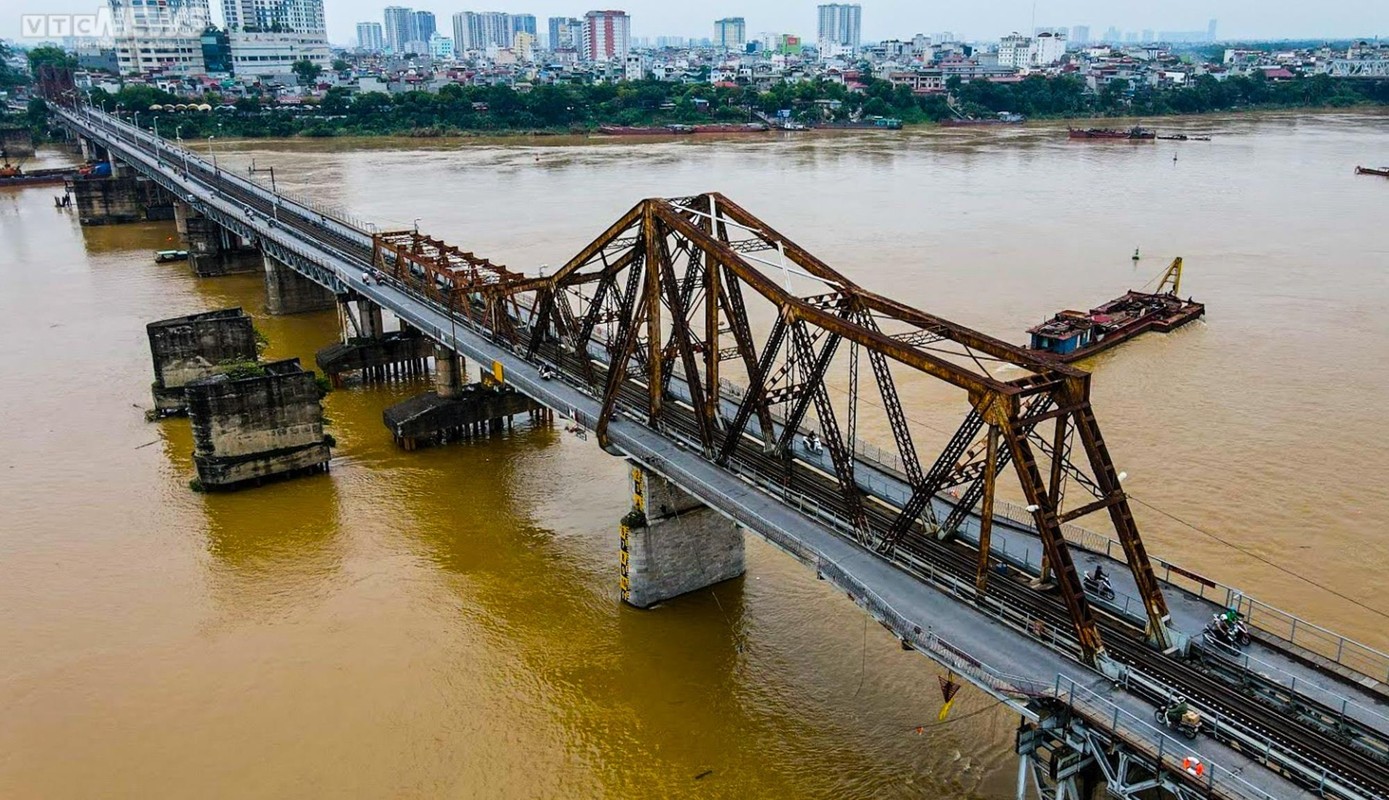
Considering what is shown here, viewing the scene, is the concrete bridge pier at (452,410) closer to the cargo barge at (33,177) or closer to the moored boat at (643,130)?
the cargo barge at (33,177)

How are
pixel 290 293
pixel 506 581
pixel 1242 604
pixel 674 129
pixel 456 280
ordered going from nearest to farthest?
pixel 1242 604
pixel 506 581
pixel 456 280
pixel 290 293
pixel 674 129

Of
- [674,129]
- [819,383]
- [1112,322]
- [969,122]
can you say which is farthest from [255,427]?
[969,122]

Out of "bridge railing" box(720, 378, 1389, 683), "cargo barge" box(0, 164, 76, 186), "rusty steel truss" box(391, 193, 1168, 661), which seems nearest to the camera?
"rusty steel truss" box(391, 193, 1168, 661)

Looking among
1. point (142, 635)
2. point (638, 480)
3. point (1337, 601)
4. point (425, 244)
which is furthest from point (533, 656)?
point (425, 244)

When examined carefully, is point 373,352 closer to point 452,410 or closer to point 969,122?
point 452,410

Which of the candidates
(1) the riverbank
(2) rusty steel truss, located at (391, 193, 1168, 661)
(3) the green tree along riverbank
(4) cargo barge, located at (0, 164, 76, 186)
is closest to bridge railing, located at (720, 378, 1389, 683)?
(2) rusty steel truss, located at (391, 193, 1168, 661)

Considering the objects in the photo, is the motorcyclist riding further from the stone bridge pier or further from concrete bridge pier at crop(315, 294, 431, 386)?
the stone bridge pier

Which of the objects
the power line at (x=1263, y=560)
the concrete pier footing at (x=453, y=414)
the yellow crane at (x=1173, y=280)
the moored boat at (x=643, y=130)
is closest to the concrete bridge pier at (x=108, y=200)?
the concrete pier footing at (x=453, y=414)
